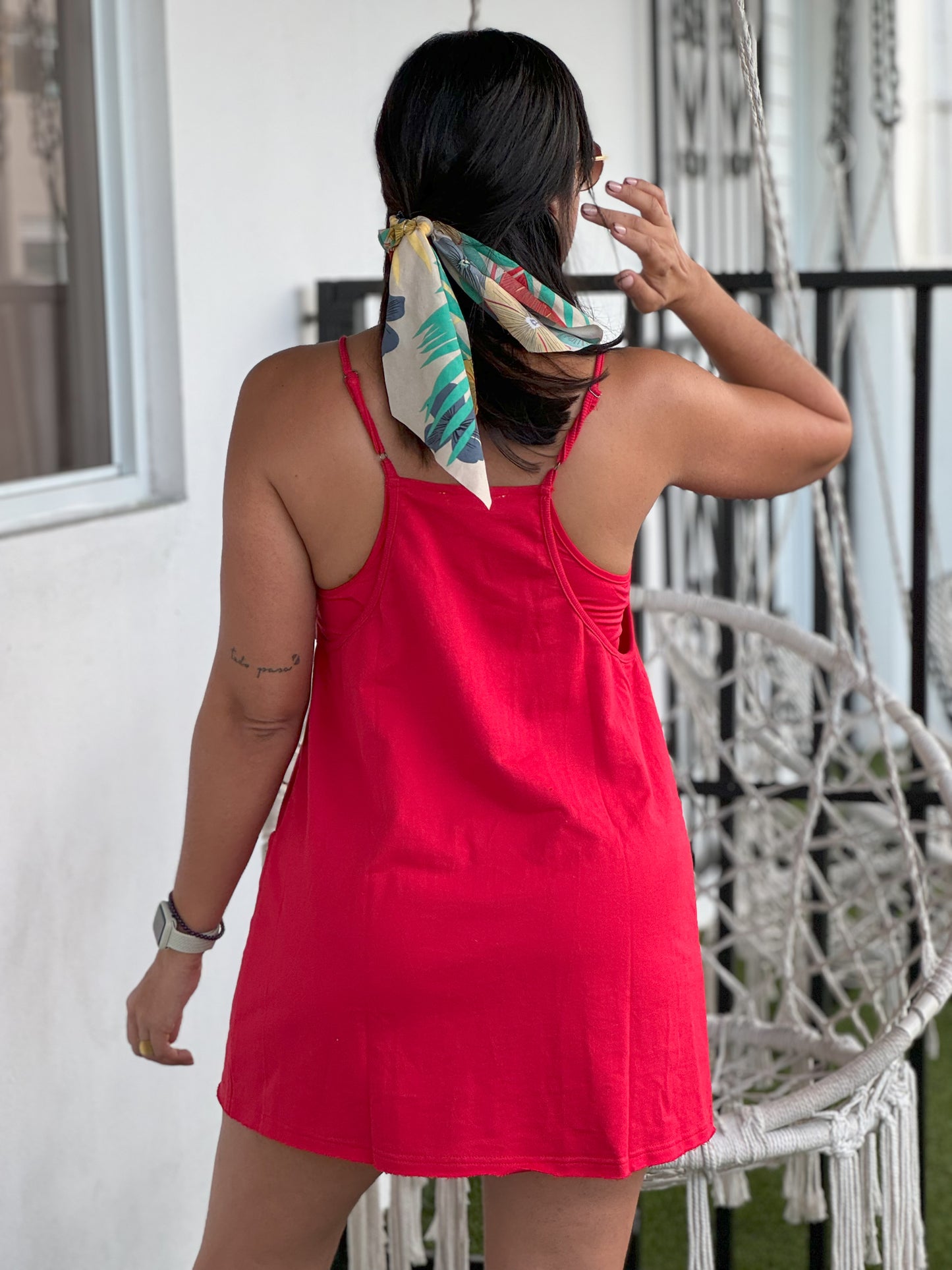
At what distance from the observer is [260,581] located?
39.3 inches

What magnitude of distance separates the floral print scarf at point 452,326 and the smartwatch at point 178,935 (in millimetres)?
456

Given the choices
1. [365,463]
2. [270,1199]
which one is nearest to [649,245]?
[365,463]

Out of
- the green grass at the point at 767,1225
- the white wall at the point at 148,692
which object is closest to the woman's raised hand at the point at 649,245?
the white wall at the point at 148,692

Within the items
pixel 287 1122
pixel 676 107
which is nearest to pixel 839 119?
pixel 676 107

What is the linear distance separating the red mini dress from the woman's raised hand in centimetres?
16

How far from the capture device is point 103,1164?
1652 mm

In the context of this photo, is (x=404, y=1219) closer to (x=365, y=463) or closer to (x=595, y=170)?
(x=365, y=463)

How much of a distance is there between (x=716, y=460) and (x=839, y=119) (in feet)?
6.34

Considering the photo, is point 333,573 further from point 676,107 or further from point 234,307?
point 676,107

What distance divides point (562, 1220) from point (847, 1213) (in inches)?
18.5

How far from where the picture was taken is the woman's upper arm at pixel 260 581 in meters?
0.98

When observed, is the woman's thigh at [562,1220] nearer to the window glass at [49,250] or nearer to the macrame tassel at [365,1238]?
the macrame tassel at [365,1238]

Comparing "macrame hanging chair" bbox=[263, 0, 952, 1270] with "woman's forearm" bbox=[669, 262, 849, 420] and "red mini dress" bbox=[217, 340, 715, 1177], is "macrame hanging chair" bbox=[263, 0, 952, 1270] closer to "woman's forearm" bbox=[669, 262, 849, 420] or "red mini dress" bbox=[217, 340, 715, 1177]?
"woman's forearm" bbox=[669, 262, 849, 420]

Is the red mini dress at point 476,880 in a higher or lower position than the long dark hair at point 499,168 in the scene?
lower
